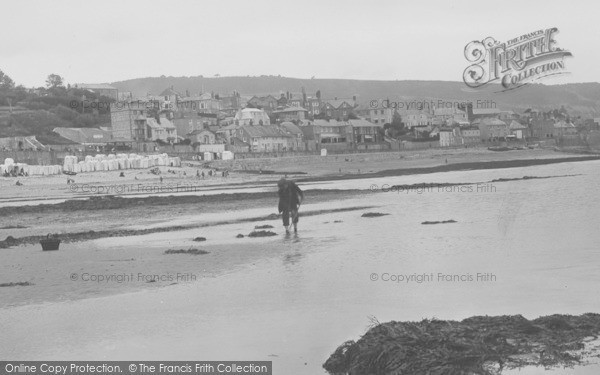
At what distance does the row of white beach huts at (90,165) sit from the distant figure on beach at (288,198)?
52.9 m

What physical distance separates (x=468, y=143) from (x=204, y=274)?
125552mm

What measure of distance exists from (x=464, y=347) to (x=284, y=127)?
11842 cm

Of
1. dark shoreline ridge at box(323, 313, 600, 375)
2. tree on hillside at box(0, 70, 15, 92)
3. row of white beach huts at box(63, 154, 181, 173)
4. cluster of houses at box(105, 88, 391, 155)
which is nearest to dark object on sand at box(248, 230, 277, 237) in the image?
dark shoreline ridge at box(323, 313, 600, 375)

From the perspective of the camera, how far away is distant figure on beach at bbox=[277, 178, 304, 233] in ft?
74.2

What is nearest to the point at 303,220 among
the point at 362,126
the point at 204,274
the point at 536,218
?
the point at 536,218

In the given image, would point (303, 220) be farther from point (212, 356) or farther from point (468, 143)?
point (468, 143)

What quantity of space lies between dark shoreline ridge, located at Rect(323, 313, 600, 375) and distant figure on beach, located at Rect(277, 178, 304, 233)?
41.1 ft

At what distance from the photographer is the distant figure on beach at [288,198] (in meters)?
22.6

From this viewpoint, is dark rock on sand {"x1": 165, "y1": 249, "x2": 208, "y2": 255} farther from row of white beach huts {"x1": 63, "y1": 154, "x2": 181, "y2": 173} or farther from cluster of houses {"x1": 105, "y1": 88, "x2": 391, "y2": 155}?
cluster of houses {"x1": 105, "y1": 88, "x2": 391, "y2": 155}

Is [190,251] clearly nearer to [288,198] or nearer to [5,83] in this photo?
[288,198]

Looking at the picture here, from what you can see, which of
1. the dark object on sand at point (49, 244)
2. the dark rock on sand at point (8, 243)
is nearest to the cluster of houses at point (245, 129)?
the dark rock on sand at point (8, 243)

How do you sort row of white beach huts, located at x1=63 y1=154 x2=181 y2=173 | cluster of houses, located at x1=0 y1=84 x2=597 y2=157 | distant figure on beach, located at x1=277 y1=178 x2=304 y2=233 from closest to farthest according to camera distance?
1. distant figure on beach, located at x1=277 y1=178 x2=304 y2=233
2. row of white beach huts, located at x1=63 y1=154 x2=181 y2=173
3. cluster of houses, located at x1=0 y1=84 x2=597 y2=157

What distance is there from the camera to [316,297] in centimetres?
1325


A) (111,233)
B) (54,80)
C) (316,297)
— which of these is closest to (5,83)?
(54,80)
